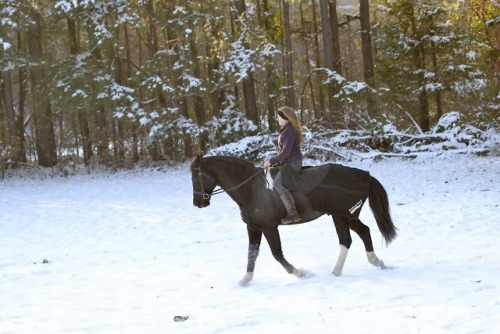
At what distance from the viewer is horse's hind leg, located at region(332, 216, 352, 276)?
7.19m

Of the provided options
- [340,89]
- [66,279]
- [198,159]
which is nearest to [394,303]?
[198,159]

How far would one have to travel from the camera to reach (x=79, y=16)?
23562 millimetres

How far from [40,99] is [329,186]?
20.1m

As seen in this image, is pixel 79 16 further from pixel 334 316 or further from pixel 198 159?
pixel 334 316

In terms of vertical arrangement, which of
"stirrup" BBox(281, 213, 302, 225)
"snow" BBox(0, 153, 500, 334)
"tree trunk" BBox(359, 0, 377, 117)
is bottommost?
"snow" BBox(0, 153, 500, 334)

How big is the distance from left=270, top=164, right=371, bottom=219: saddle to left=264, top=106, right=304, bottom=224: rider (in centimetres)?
9

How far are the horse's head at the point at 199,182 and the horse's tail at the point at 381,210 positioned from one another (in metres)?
2.31

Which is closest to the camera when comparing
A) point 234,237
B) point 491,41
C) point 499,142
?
point 234,237

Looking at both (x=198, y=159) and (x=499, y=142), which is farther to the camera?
(x=499, y=142)

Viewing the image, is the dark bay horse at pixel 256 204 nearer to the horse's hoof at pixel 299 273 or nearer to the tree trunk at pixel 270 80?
the horse's hoof at pixel 299 273

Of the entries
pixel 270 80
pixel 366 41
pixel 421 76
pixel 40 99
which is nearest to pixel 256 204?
pixel 270 80

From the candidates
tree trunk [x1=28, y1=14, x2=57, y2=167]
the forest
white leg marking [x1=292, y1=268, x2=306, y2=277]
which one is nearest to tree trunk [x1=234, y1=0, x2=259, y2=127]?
the forest

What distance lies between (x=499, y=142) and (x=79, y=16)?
60.3 feet

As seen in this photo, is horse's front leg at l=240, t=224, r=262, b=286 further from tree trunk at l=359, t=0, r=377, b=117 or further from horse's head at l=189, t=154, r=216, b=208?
tree trunk at l=359, t=0, r=377, b=117
